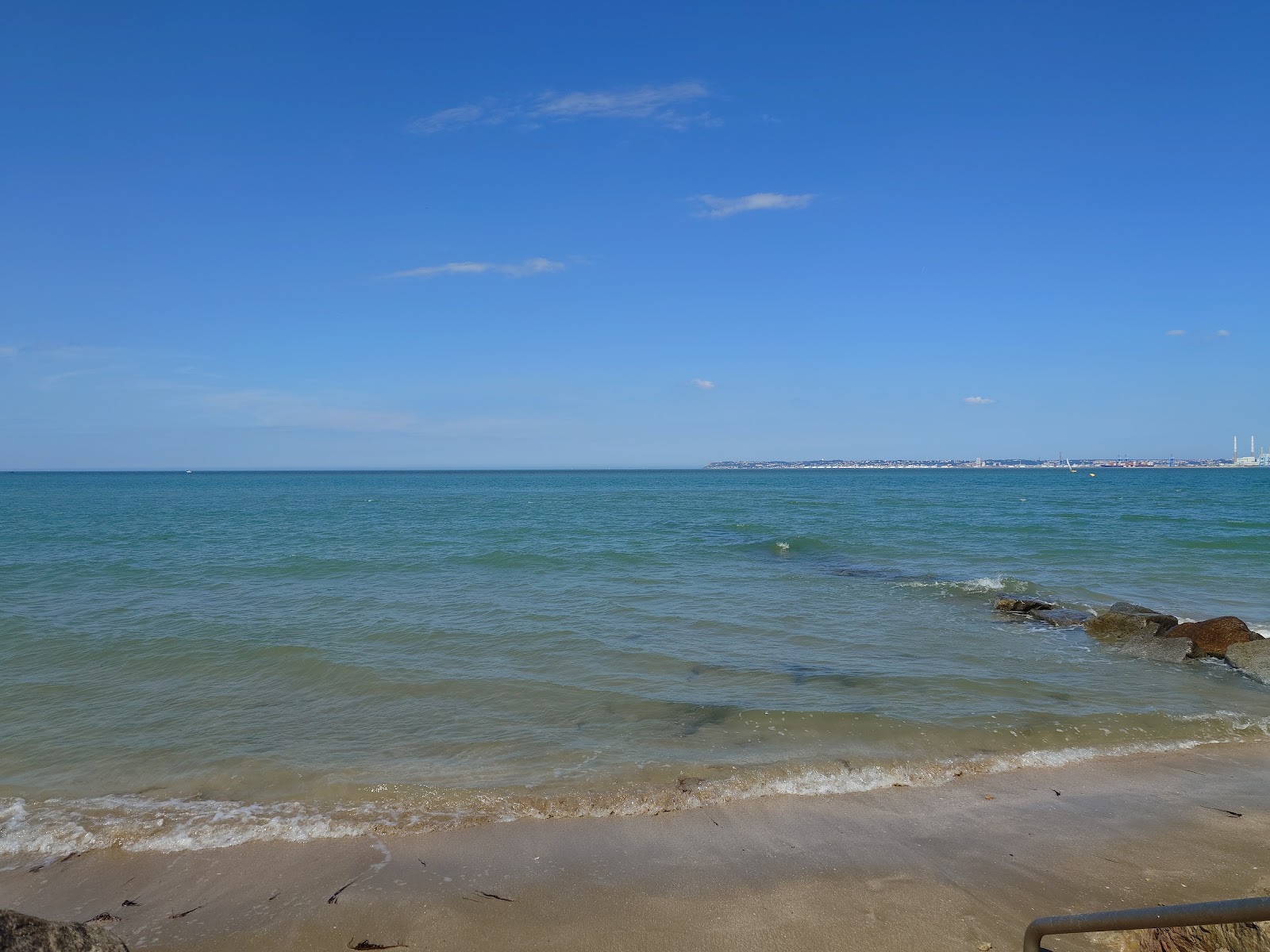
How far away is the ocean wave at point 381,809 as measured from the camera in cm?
609

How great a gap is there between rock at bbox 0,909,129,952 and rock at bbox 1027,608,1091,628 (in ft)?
48.5

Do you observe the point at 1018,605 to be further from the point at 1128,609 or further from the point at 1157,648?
the point at 1157,648

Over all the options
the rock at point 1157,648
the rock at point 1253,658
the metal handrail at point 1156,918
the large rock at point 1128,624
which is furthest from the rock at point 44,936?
the large rock at point 1128,624

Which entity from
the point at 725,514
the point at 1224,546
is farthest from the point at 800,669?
the point at 725,514

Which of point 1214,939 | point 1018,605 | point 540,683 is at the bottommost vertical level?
point 540,683

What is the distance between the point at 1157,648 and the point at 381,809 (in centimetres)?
1175

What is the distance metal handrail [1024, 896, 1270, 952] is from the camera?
2.06 meters

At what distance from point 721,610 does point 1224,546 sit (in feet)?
69.7

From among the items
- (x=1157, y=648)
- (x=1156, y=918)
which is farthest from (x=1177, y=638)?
(x=1156, y=918)

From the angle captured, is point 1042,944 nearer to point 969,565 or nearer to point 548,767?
point 548,767

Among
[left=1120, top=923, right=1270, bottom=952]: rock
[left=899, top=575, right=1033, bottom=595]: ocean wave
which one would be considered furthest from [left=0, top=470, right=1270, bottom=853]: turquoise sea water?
[left=1120, top=923, right=1270, bottom=952]: rock

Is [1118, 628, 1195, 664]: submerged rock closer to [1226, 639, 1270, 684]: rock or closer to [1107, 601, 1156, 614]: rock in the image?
[1226, 639, 1270, 684]: rock

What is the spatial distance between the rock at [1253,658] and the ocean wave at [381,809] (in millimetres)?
5556

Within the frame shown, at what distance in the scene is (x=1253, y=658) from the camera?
1094 centimetres
